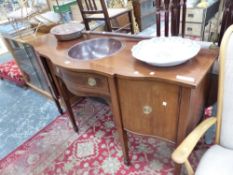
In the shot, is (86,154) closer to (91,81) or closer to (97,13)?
(91,81)

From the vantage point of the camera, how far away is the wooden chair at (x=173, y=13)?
3.34 feet

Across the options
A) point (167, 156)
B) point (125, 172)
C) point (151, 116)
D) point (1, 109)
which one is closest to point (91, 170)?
point (125, 172)

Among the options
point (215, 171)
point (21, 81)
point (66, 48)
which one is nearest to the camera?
point (215, 171)

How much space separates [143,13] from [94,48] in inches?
95.4

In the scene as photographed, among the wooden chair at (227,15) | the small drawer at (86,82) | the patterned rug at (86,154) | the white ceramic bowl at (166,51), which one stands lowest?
the patterned rug at (86,154)

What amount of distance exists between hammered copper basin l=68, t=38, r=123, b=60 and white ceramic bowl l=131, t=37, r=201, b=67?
0.95ft

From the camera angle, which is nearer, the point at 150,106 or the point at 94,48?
the point at 150,106

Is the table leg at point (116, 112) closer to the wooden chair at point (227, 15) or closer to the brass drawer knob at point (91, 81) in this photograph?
the brass drawer knob at point (91, 81)

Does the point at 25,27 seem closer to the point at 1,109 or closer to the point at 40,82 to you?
the point at 40,82

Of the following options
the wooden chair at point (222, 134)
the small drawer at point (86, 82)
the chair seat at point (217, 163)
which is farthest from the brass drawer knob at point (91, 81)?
the chair seat at point (217, 163)

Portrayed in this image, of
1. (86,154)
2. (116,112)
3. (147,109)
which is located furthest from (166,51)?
(86,154)

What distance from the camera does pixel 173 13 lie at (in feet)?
3.42

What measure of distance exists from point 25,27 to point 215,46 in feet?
5.57

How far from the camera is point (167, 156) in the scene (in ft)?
4.36
